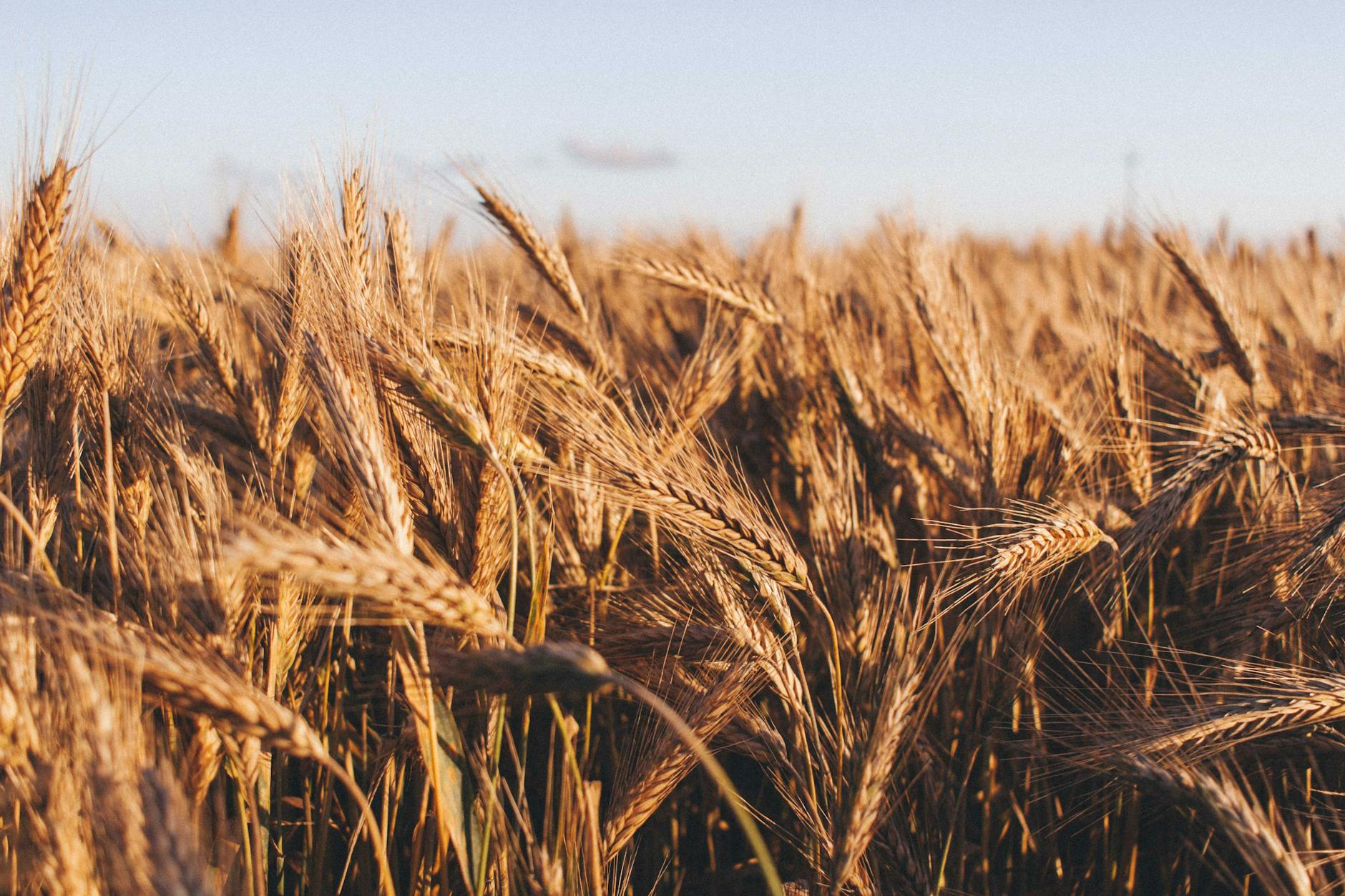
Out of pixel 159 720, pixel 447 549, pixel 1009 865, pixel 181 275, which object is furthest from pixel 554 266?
pixel 1009 865

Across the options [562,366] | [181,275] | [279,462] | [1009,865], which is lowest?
[1009,865]

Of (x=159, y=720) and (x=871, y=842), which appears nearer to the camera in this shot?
(x=871, y=842)

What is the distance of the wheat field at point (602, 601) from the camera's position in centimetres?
116

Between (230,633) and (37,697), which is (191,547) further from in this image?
(37,697)

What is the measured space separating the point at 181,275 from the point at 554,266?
3.14 feet

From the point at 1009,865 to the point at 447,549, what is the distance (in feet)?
4.69

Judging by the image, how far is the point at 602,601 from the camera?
6.11 ft

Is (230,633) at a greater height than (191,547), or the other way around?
(191,547)

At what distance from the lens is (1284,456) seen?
262cm

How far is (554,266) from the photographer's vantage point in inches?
102

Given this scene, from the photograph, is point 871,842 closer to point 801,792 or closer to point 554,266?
point 801,792

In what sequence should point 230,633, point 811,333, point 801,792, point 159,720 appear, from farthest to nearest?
point 811,333 < point 159,720 < point 801,792 < point 230,633

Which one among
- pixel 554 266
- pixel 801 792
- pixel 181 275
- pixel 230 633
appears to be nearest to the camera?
pixel 230 633

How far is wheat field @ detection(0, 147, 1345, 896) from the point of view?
3.80 ft
